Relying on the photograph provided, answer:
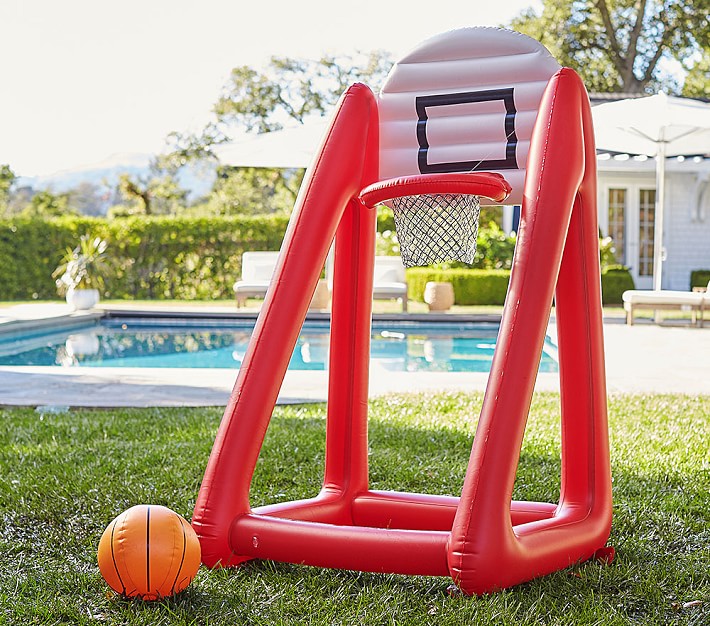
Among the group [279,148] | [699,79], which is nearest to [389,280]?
[279,148]

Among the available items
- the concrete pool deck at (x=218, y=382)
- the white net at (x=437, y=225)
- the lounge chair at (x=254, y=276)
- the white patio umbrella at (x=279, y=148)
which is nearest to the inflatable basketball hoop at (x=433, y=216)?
the white net at (x=437, y=225)

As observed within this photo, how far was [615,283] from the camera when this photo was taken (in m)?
14.6

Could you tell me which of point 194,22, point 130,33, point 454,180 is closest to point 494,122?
point 454,180

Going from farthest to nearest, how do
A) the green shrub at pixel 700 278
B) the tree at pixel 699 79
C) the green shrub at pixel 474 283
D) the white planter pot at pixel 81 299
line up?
the tree at pixel 699 79
the green shrub at pixel 700 278
the green shrub at pixel 474 283
the white planter pot at pixel 81 299

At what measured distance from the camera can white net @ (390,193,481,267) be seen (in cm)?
262

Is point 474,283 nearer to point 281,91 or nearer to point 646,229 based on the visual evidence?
point 646,229

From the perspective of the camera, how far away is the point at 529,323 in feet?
7.79

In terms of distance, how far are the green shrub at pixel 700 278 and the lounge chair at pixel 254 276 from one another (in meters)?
8.01

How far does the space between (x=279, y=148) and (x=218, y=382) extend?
17.6 feet

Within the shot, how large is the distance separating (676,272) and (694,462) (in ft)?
46.9

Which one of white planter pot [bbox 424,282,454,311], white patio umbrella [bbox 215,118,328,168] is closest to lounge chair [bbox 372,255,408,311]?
white planter pot [bbox 424,282,454,311]

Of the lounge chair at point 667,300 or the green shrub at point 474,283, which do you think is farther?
the green shrub at point 474,283

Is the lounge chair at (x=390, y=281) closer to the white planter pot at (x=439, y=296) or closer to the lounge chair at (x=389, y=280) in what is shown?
the lounge chair at (x=389, y=280)

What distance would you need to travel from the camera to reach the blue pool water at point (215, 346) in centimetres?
881
